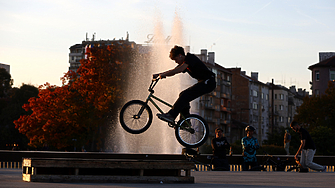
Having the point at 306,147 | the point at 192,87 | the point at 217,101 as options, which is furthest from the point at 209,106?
the point at 192,87

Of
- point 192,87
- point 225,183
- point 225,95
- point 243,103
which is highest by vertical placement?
point 225,95

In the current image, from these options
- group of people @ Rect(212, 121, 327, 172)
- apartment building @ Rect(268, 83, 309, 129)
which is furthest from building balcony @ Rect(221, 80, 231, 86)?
group of people @ Rect(212, 121, 327, 172)

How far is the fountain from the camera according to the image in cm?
2903

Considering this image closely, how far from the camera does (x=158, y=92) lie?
29.7 metres

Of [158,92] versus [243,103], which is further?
[243,103]

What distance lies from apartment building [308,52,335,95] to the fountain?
62974 millimetres

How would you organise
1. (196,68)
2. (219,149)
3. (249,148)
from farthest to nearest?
(249,148) < (219,149) < (196,68)

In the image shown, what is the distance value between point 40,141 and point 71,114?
4.23m

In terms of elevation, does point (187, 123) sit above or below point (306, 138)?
above

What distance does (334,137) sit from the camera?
1893 inches

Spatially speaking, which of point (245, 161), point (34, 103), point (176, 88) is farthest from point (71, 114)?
point (245, 161)

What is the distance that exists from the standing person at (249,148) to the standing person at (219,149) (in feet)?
2.52

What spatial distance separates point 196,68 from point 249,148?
703cm

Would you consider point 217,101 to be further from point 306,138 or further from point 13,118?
point 306,138
